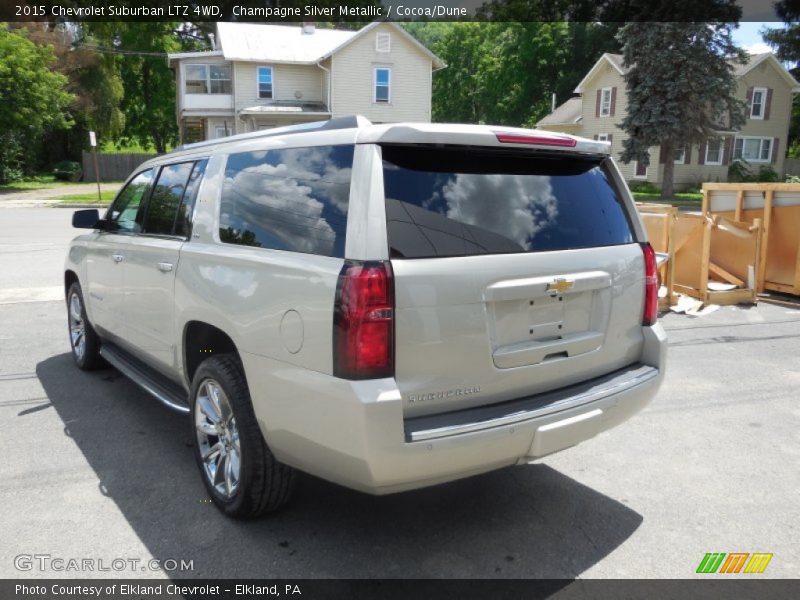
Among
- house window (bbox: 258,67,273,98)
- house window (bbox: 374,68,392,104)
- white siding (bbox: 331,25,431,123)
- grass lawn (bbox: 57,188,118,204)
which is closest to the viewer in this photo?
grass lawn (bbox: 57,188,118,204)

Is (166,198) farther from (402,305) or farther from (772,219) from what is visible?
(772,219)

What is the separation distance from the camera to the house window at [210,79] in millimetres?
36438

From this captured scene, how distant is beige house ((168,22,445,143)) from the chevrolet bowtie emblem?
32.3 metres

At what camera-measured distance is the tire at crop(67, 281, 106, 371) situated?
228 inches

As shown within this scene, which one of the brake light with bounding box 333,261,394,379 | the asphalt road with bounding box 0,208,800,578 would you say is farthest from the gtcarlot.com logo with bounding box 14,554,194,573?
the brake light with bounding box 333,261,394,379

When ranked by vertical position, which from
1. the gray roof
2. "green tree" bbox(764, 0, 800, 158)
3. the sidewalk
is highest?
"green tree" bbox(764, 0, 800, 158)

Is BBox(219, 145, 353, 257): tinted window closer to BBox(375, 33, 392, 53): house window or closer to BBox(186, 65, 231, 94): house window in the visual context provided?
BBox(375, 33, 392, 53): house window

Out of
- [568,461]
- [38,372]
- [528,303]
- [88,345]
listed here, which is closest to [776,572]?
[568,461]

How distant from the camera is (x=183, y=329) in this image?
3834 mm

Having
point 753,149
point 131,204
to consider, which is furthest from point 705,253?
point 753,149

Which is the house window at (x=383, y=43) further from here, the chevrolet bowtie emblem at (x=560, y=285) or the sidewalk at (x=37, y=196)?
the chevrolet bowtie emblem at (x=560, y=285)

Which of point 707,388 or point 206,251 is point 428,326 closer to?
point 206,251

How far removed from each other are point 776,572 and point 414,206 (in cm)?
232

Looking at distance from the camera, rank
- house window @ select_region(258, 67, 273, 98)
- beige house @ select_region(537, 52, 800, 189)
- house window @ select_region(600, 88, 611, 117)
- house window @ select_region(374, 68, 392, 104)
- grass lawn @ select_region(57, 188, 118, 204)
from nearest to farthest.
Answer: grass lawn @ select_region(57, 188, 118, 204) < house window @ select_region(374, 68, 392, 104) < house window @ select_region(258, 67, 273, 98) < beige house @ select_region(537, 52, 800, 189) < house window @ select_region(600, 88, 611, 117)
